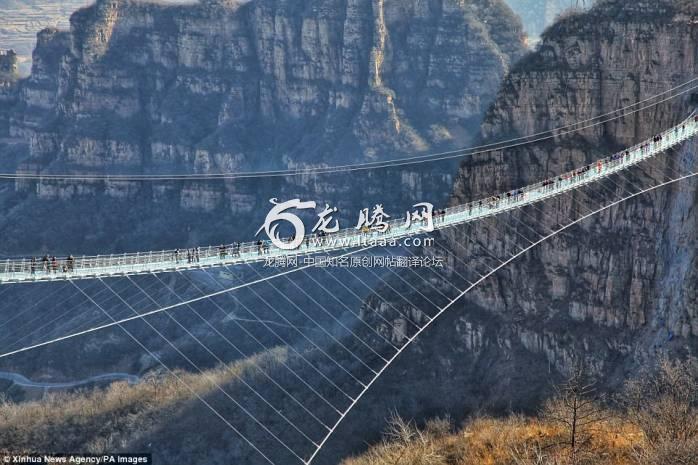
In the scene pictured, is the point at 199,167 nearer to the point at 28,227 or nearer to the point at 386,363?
the point at 28,227

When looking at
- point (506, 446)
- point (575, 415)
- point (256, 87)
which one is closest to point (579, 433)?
point (575, 415)

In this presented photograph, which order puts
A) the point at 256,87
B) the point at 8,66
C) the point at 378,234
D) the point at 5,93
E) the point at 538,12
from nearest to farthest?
the point at 378,234 < the point at 256,87 < the point at 5,93 < the point at 8,66 < the point at 538,12

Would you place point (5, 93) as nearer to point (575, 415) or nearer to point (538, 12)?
point (538, 12)

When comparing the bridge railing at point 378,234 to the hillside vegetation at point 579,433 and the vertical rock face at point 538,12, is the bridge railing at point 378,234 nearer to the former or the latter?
the hillside vegetation at point 579,433

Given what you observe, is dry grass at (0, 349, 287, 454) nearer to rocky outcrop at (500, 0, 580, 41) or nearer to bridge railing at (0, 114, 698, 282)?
bridge railing at (0, 114, 698, 282)

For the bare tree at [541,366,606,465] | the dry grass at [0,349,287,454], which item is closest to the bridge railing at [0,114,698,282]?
the dry grass at [0,349,287,454]
